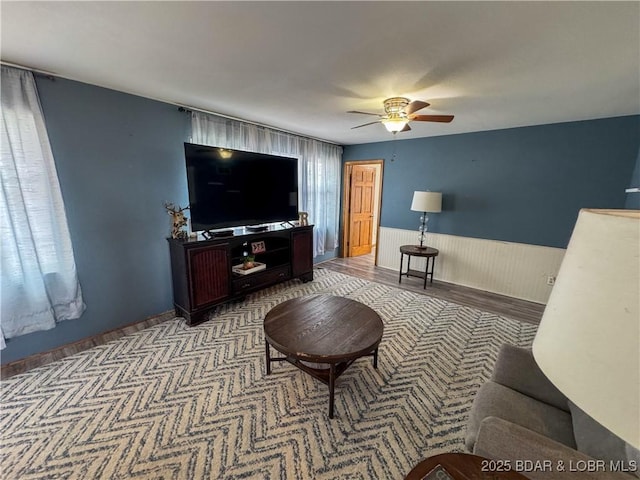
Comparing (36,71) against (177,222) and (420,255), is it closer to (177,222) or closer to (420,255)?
(177,222)

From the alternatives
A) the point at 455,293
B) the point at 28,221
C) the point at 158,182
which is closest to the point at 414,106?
the point at 158,182

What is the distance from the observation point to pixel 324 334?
75.4 inches

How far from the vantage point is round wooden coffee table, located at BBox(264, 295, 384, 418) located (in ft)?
5.65

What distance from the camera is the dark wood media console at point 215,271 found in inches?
110

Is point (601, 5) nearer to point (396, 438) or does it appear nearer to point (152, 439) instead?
point (396, 438)

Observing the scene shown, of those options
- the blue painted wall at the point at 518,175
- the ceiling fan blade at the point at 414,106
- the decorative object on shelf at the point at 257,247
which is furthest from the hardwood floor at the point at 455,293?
the ceiling fan blade at the point at 414,106

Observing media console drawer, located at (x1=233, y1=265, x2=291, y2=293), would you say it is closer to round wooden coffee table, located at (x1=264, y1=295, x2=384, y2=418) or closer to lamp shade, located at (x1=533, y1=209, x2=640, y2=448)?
round wooden coffee table, located at (x1=264, y1=295, x2=384, y2=418)

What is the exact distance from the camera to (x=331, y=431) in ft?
5.41

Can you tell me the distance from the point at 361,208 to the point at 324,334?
4.19m

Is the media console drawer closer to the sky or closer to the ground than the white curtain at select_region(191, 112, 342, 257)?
closer to the ground

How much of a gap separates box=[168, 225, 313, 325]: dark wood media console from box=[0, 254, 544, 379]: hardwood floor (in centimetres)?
42

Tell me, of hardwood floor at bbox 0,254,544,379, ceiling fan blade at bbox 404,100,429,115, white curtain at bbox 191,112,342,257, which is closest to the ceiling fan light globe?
ceiling fan blade at bbox 404,100,429,115

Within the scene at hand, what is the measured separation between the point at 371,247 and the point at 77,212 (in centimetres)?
522

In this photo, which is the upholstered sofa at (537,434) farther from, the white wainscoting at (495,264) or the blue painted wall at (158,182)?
the blue painted wall at (158,182)
